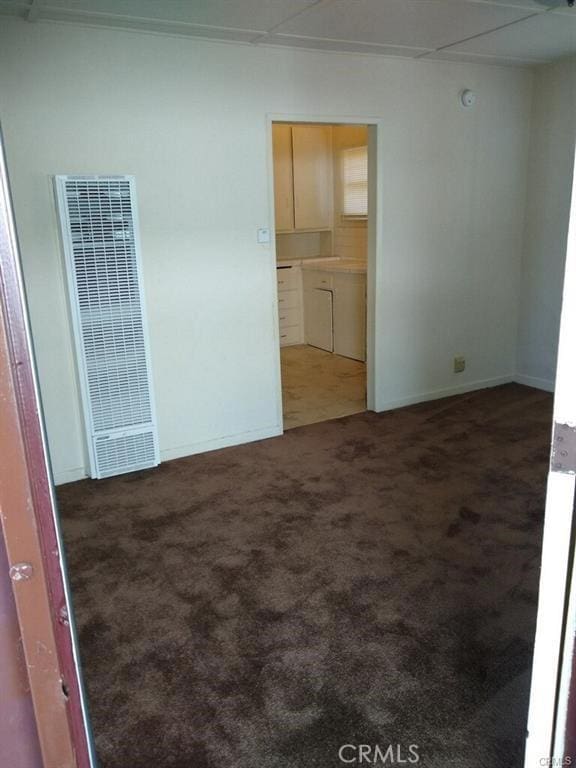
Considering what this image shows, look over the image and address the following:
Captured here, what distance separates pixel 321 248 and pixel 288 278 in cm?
80

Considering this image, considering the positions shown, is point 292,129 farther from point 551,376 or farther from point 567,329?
point 567,329

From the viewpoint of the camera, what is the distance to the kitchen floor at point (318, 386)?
467cm

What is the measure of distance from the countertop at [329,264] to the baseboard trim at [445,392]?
1.54 metres

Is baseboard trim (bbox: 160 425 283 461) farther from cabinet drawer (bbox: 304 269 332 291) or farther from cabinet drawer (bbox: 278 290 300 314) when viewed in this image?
cabinet drawer (bbox: 278 290 300 314)

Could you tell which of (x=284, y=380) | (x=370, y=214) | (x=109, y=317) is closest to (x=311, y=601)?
(x=109, y=317)

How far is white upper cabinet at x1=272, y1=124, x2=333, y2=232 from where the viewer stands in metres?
6.39

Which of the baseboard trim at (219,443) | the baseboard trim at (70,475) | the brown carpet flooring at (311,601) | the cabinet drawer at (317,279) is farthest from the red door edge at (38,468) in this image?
the cabinet drawer at (317,279)

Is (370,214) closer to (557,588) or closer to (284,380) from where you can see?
(284,380)

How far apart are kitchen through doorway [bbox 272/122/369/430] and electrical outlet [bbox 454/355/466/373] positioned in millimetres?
949

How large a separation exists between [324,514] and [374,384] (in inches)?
67.3

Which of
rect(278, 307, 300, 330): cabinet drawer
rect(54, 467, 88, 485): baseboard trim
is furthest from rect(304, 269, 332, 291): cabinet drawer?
rect(54, 467, 88, 485): baseboard trim

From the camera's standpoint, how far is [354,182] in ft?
21.4

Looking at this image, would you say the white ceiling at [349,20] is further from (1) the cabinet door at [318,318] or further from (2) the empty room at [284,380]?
(1) the cabinet door at [318,318]

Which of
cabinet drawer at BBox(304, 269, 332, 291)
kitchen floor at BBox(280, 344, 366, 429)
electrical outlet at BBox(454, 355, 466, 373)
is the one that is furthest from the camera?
cabinet drawer at BBox(304, 269, 332, 291)
